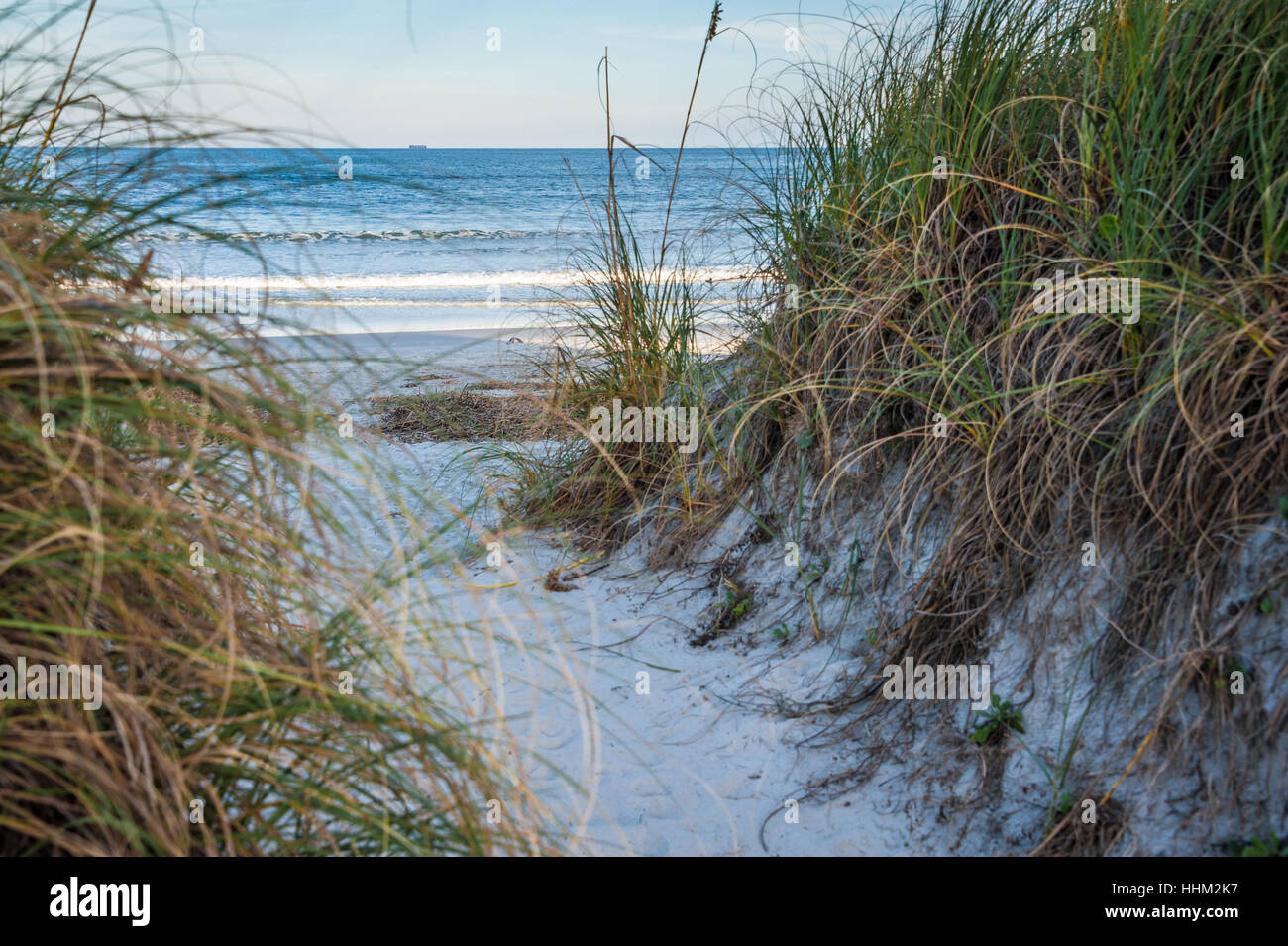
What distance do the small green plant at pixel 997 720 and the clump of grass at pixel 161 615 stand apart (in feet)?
4.39

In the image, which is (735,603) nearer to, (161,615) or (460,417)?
(161,615)

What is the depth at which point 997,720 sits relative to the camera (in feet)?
7.64

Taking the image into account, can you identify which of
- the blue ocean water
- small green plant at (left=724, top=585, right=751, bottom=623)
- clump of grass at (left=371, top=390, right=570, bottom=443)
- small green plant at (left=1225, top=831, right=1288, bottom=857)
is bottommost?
small green plant at (left=1225, top=831, right=1288, bottom=857)

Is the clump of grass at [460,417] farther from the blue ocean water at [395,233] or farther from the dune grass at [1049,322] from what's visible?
the dune grass at [1049,322]

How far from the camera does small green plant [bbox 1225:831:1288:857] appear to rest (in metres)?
1.77

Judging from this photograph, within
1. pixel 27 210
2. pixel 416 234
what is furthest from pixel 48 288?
pixel 416 234

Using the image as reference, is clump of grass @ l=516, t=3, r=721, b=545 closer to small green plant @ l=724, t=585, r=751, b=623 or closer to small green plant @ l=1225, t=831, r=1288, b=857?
small green plant @ l=724, t=585, r=751, b=623

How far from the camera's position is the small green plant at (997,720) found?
2307 millimetres

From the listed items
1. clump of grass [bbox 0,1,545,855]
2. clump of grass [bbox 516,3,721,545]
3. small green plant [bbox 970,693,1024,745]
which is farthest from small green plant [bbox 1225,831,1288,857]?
clump of grass [bbox 516,3,721,545]

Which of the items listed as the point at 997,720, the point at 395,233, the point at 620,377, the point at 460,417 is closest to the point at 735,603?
the point at 997,720

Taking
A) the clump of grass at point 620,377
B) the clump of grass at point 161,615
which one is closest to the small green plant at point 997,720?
the clump of grass at point 161,615

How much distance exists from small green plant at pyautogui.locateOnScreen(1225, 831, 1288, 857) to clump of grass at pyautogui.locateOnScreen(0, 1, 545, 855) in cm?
154

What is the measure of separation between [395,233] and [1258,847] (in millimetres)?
19982

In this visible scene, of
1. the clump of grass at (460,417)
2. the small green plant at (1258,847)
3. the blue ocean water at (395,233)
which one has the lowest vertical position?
the small green plant at (1258,847)
